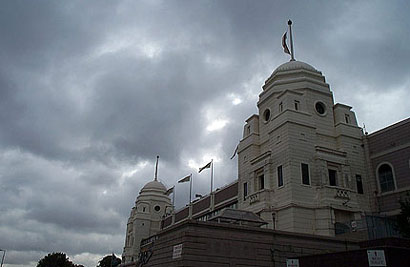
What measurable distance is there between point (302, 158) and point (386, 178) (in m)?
8.71

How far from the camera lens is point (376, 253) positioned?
63.0 feet

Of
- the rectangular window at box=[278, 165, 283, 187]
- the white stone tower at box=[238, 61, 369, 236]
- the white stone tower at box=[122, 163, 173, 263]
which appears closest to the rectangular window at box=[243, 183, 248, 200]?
the white stone tower at box=[238, 61, 369, 236]

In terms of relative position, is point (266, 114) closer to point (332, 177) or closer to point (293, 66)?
point (293, 66)

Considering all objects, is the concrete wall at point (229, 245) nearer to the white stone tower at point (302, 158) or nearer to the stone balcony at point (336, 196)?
the white stone tower at point (302, 158)

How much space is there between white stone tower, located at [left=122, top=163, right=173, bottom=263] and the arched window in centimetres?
4782

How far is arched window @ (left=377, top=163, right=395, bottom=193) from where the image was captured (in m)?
36.4

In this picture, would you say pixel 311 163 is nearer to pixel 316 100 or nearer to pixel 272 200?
pixel 272 200

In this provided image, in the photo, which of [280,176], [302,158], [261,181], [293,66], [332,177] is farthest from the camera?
[293,66]

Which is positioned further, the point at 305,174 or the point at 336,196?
the point at 305,174

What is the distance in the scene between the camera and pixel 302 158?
3688cm

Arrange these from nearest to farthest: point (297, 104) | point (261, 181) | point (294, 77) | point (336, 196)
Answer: point (336, 196)
point (297, 104)
point (261, 181)
point (294, 77)

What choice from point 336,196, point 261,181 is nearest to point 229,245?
point 336,196

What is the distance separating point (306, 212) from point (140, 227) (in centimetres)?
5052

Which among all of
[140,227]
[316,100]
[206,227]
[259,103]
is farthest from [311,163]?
[140,227]
